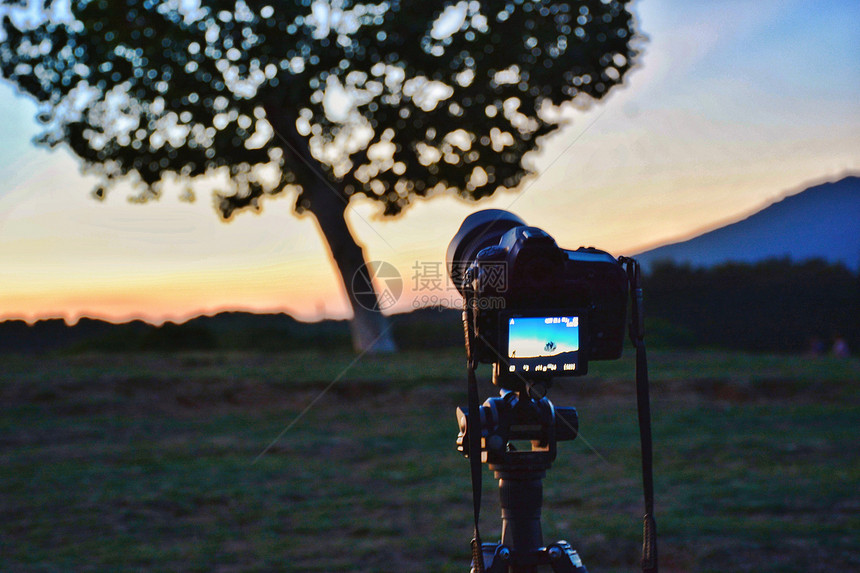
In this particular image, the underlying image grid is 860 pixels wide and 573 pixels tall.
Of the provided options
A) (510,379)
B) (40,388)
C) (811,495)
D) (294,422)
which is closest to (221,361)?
(40,388)

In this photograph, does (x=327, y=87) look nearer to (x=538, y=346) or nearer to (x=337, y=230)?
(x=337, y=230)

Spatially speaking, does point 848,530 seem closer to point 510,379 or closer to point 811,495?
point 811,495

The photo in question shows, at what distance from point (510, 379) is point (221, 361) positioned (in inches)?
512

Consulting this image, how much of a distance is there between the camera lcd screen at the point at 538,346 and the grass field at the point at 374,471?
8.77 ft

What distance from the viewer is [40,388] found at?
36.8ft

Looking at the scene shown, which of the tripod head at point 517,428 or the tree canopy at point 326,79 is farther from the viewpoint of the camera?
the tree canopy at point 326,79

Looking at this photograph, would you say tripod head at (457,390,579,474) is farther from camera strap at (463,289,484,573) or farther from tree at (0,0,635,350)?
tree at (0,0,635,350)

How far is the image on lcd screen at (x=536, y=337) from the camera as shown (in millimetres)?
2266

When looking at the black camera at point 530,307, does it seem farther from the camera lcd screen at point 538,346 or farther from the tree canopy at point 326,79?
the tree canopy at point 326,79

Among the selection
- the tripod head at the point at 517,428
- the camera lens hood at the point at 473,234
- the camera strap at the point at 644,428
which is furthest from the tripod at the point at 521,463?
the camera lens hood at the point at 473,234

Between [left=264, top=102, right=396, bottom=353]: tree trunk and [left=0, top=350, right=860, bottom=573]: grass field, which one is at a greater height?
[left=264, top=102, right=396, bottom=353]: tree trunk

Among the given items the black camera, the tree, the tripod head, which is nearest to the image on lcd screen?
the black camera

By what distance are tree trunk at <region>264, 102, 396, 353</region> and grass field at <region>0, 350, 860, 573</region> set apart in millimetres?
5020

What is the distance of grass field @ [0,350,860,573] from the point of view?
4.86 meters
